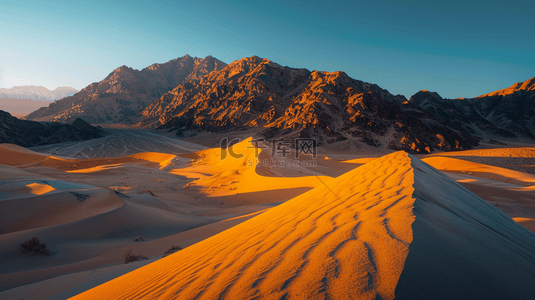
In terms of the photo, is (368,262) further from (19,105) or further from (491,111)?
(19,105)

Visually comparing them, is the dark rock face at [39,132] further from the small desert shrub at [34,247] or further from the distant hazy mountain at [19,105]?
the distant hazy mountain at [19,105]

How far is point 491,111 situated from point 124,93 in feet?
471

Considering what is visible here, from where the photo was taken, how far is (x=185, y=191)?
31.4 feet

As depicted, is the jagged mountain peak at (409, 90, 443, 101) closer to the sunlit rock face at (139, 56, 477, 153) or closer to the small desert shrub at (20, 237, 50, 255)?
the sunlit rock face at (139, 56, 477, 153)

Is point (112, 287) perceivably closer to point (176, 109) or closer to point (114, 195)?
point (114, 195)

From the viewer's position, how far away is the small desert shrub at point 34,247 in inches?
138

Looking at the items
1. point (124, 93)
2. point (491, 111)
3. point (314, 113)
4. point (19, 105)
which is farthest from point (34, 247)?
point (19, 105)

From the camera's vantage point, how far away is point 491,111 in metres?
69.5

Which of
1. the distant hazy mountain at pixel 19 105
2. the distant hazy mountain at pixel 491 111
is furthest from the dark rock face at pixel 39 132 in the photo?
the distant hazy mountain at pixel 19 105

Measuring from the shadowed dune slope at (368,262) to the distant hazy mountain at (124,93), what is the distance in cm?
10370

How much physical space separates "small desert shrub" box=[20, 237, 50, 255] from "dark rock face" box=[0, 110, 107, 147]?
38.4 m

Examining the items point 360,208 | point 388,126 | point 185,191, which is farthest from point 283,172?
point 388,126

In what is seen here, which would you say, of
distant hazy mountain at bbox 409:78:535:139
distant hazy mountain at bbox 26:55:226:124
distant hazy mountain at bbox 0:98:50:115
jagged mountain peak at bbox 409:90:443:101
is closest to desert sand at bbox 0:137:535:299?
distant hazy mountain at bbox 409:78:535:139

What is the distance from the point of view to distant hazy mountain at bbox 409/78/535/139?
5228cm
